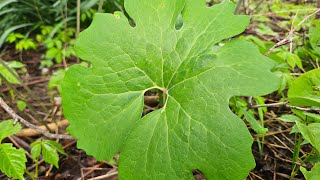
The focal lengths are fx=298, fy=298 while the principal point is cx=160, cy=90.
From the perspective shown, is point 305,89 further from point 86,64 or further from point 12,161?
point 86,64

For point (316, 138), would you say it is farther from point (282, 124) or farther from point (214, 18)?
point (282, 124)

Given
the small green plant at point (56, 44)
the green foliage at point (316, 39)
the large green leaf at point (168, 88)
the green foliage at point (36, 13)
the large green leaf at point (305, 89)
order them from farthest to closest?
the green foliage at point (36, 13)
the small green plant at point (56, 44)
the green foliage at point (316, 39)
the large green leaf at point (305, 89)
the large green leaf at point (168, 88)

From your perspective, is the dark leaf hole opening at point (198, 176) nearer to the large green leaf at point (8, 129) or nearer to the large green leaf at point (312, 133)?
the large green leaf at point (312, 133)

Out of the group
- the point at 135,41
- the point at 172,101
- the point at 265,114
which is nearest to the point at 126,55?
the point at 135,41

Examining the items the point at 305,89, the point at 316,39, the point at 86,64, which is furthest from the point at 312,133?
the point at 86,64

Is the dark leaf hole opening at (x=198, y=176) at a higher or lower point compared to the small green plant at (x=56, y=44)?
lower

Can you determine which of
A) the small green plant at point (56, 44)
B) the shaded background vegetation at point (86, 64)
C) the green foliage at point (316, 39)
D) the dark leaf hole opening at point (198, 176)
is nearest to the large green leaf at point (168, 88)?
the shaded background vegetation at point (86, 64)

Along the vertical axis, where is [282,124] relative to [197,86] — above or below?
below
